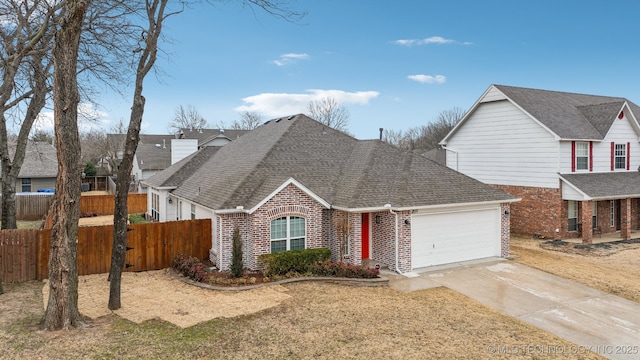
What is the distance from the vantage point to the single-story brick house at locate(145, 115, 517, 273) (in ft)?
45.3

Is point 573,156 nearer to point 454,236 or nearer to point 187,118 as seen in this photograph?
point 454,236

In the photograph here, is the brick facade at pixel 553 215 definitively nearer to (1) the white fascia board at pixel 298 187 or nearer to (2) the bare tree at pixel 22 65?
(1) the white fascia board at pixel 298 187

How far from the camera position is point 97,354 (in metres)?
7.46

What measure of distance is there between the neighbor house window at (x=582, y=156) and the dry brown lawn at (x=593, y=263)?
417cm

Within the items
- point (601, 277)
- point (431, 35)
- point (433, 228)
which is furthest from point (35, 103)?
point (601, 277)

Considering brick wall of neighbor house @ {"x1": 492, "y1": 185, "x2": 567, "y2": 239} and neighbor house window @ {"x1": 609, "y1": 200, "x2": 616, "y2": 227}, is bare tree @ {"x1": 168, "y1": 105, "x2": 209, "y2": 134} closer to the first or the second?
brick wall of neighbor house @ {"x1": 492, "y1": 185, "x2": 567, "y2": 239}

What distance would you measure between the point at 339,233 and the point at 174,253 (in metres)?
5.99

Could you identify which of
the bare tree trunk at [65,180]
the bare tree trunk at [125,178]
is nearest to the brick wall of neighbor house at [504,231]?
the bare tree trunk at [125,178]

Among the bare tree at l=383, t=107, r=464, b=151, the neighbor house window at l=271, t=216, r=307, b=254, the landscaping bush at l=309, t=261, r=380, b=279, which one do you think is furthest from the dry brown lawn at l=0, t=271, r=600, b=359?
the bare tree at l=383, t=107, r=464, b=151

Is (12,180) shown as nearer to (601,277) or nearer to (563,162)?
(601,277)

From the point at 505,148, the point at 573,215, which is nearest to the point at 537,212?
the point at 573,215

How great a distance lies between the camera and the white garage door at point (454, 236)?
14.8 m

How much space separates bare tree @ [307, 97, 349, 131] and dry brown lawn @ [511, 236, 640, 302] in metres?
35.3

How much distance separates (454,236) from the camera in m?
15.5
